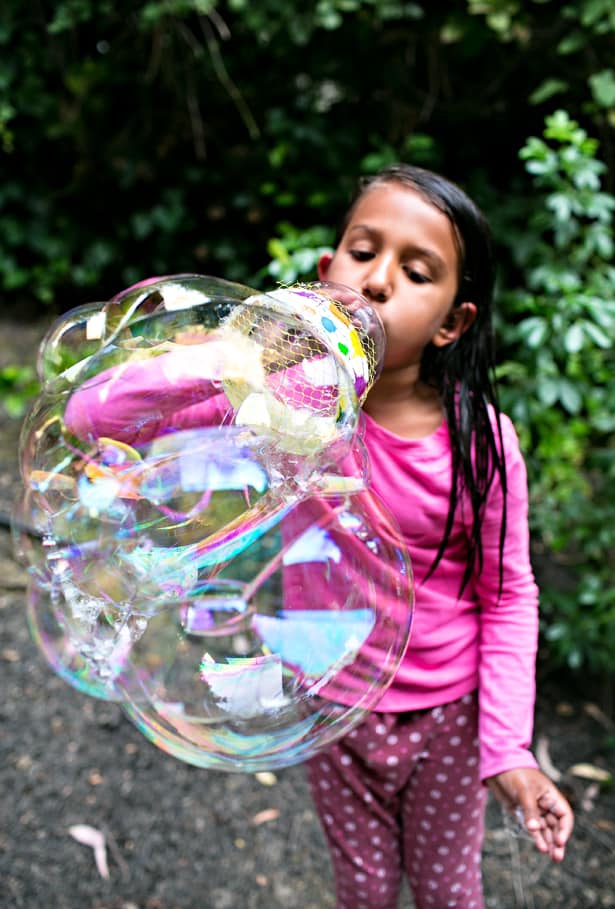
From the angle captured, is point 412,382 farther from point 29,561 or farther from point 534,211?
point 534,211

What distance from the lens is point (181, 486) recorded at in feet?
3.87

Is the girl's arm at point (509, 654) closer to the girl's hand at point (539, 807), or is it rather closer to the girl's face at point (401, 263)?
the girl's hand at point (539, 807)

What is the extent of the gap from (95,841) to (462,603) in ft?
4.57

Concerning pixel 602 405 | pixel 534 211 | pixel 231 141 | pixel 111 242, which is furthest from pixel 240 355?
pixel 111 242

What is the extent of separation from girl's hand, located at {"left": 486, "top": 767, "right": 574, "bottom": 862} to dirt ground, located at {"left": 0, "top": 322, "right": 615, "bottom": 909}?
1.04m

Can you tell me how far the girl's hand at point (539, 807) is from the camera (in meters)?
1.23

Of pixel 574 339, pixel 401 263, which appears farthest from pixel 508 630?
pixel 574 339

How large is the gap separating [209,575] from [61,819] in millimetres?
1412

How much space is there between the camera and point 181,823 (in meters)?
2.29

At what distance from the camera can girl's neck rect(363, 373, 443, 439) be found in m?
1.38

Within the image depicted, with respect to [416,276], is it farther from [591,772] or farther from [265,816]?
[591,772]

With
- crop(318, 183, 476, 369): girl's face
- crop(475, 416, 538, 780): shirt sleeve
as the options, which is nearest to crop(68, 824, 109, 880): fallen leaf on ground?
crop(475, 416, 538, 780): shirt sleeve

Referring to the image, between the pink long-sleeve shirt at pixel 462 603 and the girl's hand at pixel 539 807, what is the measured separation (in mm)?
21

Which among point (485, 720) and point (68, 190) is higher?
point (485, 720)
